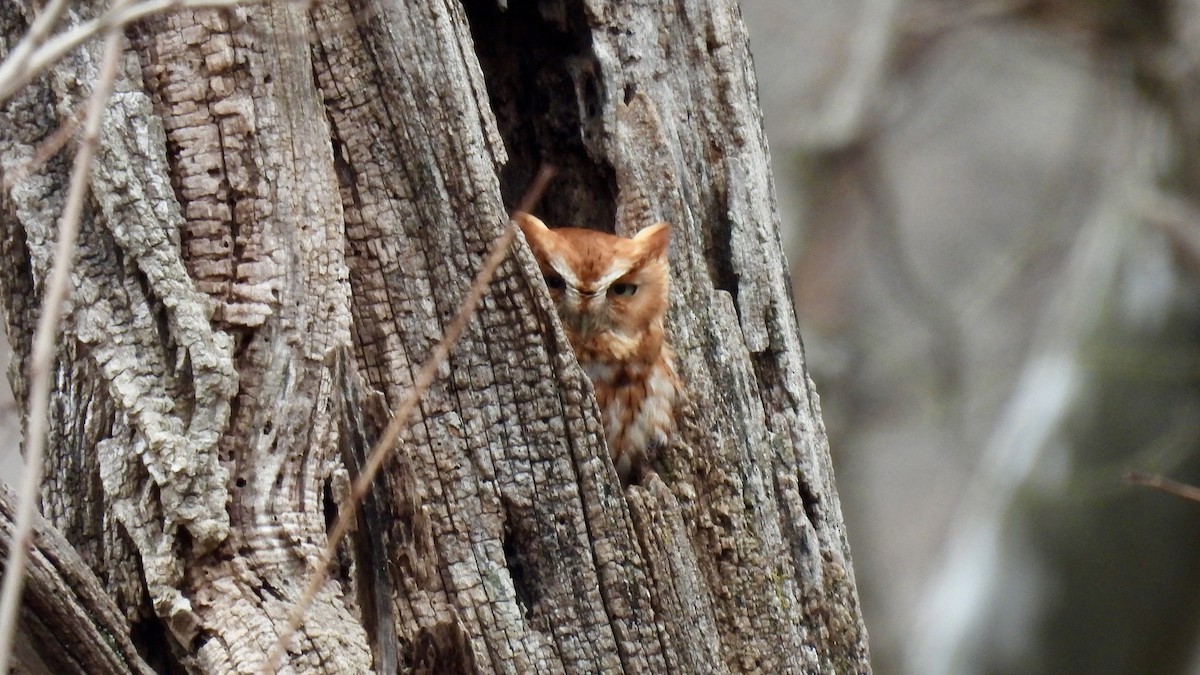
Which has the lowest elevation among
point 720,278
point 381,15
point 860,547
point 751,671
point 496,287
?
point 751,671

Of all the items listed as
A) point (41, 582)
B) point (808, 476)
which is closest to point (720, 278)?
point (808, 476)

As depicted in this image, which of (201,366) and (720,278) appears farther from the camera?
(720,278)

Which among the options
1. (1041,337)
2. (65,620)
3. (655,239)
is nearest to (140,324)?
(65,620)

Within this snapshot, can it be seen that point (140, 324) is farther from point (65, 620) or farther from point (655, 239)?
point (655, 239)

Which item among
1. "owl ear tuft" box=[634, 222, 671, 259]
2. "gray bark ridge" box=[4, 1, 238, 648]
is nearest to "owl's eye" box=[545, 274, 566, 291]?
"owl ear tuft" box=[634, 222, 671, 259]

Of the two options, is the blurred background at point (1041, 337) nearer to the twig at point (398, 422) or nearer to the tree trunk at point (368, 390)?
the tree trunk at point (368, 390)

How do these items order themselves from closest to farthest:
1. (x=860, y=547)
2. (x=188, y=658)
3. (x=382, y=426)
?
(x=188, y=658) → (x=382, y=426) → (x=860, y=547)

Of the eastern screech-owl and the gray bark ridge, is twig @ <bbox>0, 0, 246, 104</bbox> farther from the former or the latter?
the eastern screech-owl

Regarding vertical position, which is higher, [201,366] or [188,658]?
[201,366]

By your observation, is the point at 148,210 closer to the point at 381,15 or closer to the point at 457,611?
the point at 381,15

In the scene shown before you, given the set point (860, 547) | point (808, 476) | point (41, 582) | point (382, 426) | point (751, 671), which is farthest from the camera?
point (860, 547)
